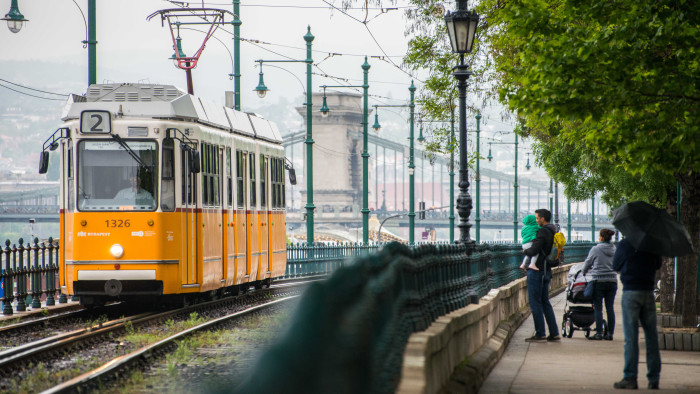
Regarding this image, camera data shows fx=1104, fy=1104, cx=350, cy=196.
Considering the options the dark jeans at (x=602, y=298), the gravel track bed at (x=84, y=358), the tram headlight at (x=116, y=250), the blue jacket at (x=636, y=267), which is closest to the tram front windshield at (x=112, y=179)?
the tram headlight at (x=116, y=250)

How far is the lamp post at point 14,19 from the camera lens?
21.2 meters

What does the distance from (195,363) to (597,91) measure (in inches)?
191

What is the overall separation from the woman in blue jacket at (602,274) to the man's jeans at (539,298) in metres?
0.97

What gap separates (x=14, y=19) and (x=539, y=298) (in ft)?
40.0

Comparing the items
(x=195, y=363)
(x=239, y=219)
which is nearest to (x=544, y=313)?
(x=195, y=363)

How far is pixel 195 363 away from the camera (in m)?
11.1

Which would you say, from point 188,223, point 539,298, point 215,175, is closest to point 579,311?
point 539,298

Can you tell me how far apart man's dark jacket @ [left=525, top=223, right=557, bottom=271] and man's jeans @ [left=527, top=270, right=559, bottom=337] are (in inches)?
6.0

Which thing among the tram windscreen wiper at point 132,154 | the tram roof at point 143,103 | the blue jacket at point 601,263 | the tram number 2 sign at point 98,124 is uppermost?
the tram roof at point 143,103

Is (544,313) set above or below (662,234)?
below

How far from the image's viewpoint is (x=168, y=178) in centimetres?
1661

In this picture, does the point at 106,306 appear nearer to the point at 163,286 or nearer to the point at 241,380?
the point at 163,286

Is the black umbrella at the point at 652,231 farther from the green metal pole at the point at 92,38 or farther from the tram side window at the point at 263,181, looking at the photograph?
the green metal pole at the point at 92,38

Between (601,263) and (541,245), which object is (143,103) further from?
(601,263)
